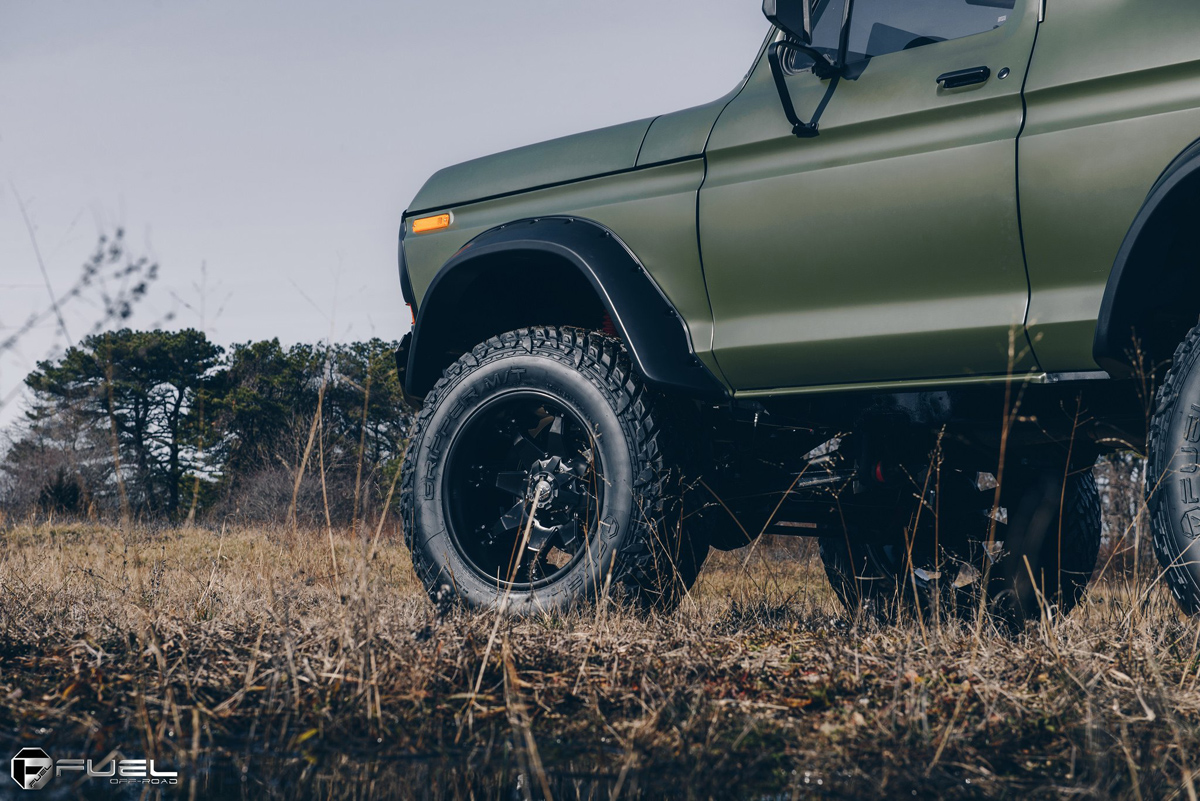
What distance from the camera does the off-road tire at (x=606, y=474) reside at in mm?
3188

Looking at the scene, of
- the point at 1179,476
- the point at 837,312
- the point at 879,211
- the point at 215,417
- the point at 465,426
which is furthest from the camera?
the point at 215,417

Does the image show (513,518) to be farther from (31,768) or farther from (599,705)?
(31,768)

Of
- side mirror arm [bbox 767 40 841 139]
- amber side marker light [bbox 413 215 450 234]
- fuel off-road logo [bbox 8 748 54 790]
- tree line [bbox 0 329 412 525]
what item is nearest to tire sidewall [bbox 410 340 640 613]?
amber side marker light [bbox 413 215 450 234]

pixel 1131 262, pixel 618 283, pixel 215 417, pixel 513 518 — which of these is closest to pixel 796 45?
pixel 618 283

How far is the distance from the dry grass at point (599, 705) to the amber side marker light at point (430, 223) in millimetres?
1790

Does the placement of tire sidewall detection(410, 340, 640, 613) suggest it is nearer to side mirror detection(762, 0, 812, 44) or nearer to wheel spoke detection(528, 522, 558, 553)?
wheel spoke detection(528, 522, 558, 553)

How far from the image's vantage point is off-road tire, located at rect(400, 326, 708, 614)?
3188 mm

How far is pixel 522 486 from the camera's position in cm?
353

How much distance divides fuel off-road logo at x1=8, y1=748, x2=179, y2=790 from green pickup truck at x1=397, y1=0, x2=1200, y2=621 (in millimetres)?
1207

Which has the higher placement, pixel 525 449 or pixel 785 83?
pixel 785 83

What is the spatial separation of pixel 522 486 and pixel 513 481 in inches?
1.8

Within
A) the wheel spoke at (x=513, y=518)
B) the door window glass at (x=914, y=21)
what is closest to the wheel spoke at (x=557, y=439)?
the wheel spoke at (x=513, y=518)

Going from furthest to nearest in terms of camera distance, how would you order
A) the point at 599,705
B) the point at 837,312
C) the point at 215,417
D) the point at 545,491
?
the point at 215,417 → the point at 545,491 → the point at 837,312 → the point at 599,705

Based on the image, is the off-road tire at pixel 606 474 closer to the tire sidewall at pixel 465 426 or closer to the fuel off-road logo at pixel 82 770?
the tire sidewall at pixel 465 426
